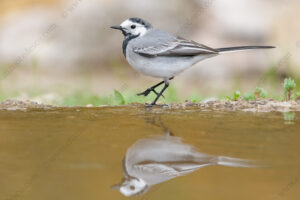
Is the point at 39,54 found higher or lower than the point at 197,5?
lower

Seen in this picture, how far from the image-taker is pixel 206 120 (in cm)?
433

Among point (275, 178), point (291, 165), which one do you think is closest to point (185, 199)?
point (275, 178)

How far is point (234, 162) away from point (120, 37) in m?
10.2

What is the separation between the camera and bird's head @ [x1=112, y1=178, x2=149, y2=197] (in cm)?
262

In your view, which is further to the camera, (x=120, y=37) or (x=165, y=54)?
(x=120, y=37)

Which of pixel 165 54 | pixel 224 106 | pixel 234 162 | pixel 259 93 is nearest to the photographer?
pixel 234 162

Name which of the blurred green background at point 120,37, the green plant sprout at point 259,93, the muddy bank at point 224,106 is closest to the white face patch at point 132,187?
the muddy bank at point 224,106

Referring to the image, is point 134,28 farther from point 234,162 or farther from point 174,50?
point 234,162

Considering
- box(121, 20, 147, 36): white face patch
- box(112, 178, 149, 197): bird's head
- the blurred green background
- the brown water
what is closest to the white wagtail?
box(121, 20, 147, 36): white face patch

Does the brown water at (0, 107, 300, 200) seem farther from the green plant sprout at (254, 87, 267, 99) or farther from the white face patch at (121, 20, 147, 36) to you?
the white face patch at (121, 20, 147, 36)

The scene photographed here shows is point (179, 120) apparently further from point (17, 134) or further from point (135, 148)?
point (17, 134)

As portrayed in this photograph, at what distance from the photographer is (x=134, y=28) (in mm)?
5977

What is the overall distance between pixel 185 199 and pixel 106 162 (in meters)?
0.71

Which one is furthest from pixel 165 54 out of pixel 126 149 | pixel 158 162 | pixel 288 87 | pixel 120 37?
pixel 120 37
